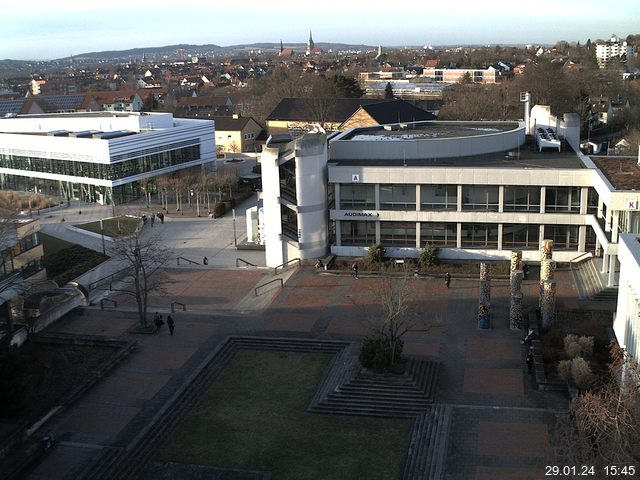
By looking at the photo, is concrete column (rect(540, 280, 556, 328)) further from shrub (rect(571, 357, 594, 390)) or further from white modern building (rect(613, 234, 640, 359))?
→ shrub (rect(571, 357, 594, 390))

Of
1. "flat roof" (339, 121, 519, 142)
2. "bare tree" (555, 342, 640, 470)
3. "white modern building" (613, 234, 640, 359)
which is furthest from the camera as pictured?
"flat roof" (339, 121, 519, 142)

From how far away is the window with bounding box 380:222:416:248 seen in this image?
43.0 m

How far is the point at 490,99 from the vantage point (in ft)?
317

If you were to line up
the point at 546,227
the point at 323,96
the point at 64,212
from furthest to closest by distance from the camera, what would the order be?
the point at 323,96, the point at 64,212, the point at 546,227

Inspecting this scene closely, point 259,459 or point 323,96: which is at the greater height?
point 323,96

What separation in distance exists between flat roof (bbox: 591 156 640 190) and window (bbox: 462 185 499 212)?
587cm

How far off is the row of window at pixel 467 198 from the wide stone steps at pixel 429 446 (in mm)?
18713

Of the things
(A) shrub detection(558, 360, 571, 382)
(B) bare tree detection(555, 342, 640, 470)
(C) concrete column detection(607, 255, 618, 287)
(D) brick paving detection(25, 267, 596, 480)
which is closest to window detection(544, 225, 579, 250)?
(D) brick paving detection(25, 267, 596, 480)

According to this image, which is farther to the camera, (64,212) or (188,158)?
(188,158)

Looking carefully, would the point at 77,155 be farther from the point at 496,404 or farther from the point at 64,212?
the point at 496,404

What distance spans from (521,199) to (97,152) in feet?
127

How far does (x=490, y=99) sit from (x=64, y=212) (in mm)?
57907

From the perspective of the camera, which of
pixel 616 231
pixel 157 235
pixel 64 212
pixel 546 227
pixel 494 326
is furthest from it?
pixel 64 212

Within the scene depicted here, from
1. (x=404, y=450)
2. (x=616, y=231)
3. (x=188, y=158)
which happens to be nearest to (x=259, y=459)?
(x=404, y=450)
